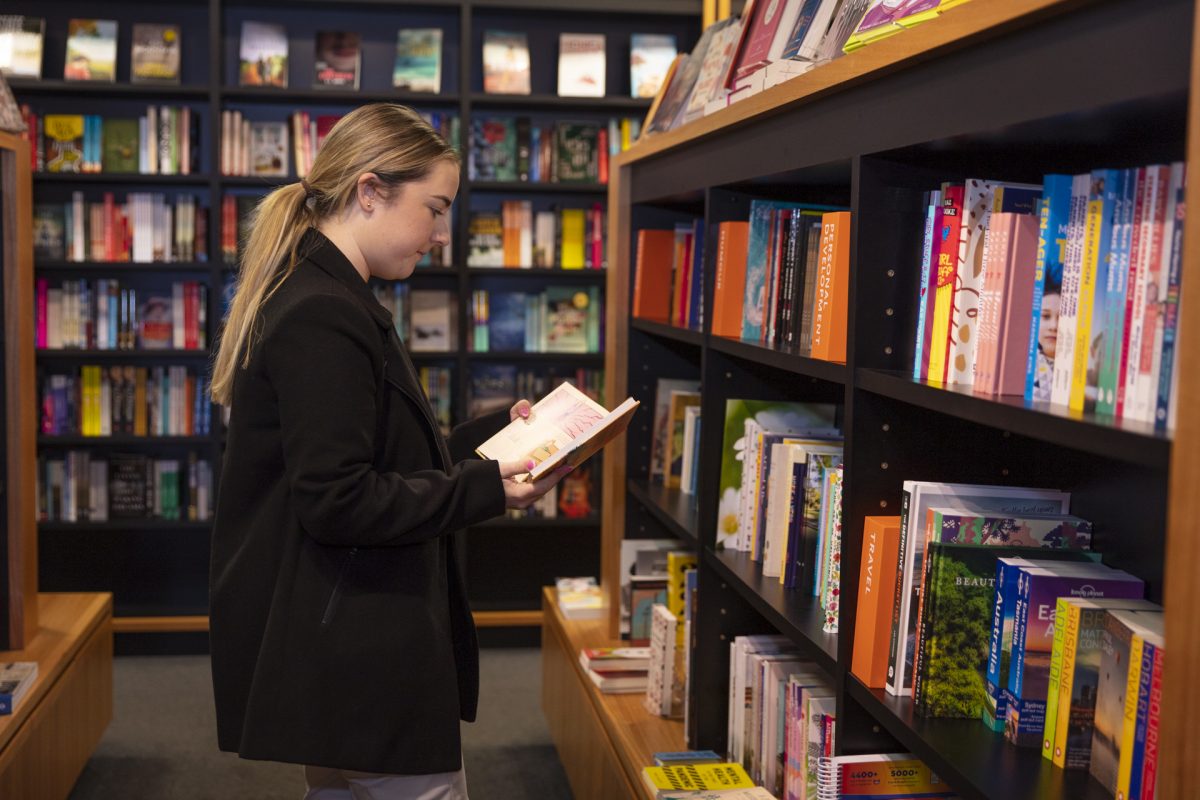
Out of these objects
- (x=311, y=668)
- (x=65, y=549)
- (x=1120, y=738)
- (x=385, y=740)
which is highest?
(x=1120, y=738)

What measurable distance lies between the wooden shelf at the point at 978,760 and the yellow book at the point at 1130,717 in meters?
0.04

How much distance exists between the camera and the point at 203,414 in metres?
4.69

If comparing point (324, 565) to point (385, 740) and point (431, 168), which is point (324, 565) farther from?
point (431, 168)

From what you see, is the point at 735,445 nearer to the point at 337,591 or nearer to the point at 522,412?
the point at 522,412

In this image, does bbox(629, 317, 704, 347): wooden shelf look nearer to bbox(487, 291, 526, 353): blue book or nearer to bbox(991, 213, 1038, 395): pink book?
bbox(991, 213, 1038, 395): pink book

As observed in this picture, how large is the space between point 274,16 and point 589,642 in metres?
2.99

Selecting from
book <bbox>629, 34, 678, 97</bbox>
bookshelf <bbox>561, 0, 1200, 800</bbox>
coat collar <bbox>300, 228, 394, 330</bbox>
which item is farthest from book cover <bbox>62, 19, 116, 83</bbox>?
coat collar <bbox>300, 228, 394, 330</bbox>

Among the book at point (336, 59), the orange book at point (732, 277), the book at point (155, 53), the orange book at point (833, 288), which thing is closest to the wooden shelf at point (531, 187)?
the book at point (336, 59)

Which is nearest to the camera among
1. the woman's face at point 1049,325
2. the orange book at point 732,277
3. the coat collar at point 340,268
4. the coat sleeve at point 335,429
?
the woman's face at point 1049,325

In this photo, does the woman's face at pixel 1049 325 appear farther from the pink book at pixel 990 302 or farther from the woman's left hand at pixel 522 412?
the woman's left hand at pixel 522 412

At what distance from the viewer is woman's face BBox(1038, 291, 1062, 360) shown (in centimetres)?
126

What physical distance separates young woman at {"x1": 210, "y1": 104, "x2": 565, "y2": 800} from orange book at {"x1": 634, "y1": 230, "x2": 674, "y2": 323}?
44.8 inches

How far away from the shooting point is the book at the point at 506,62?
4.79 meters

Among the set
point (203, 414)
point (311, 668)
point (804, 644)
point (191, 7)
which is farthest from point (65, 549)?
point (804, 644)
